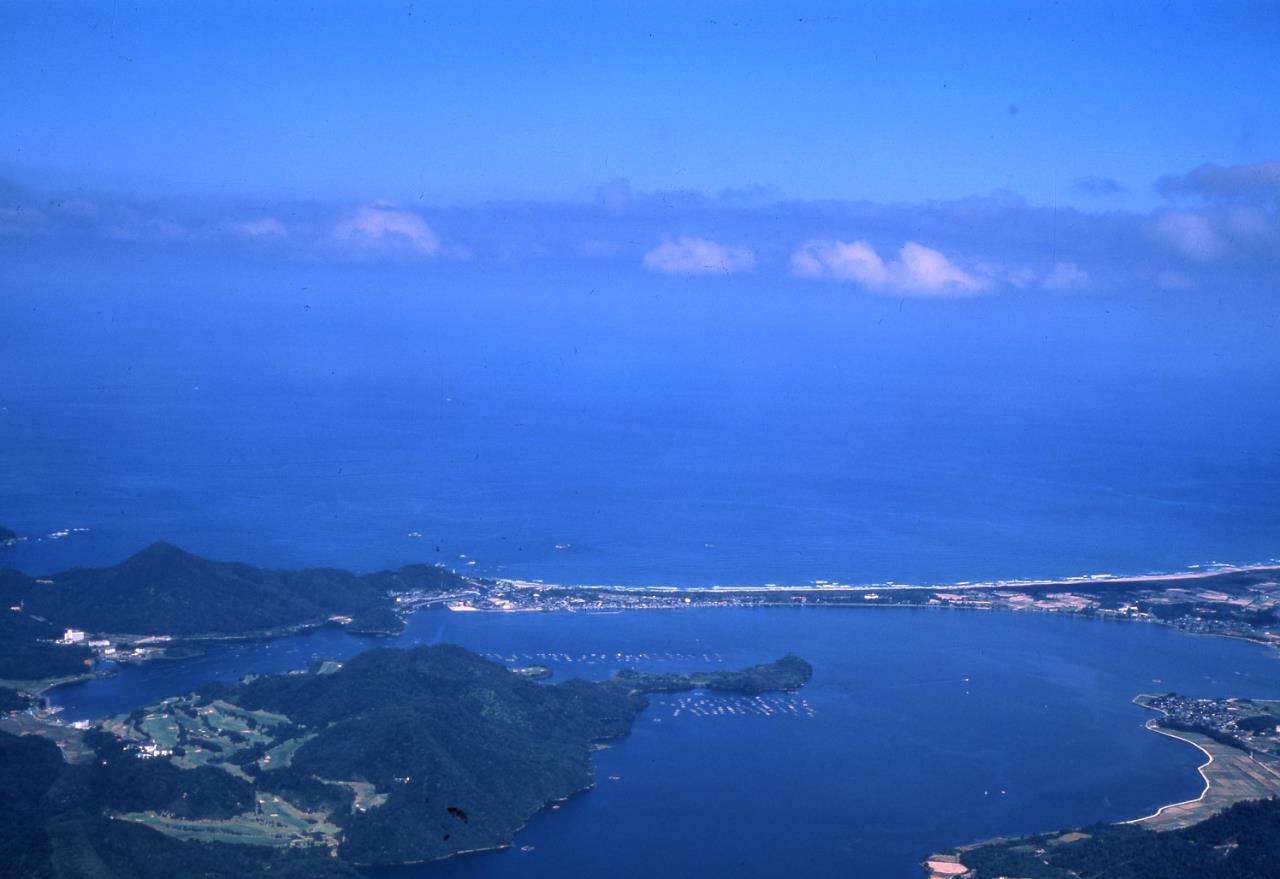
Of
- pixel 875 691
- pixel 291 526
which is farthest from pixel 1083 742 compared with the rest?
pixel 291 526

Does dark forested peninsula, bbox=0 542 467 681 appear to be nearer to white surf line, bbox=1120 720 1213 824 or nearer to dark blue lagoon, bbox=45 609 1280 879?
dark blue lagoon, bbox=45 609 1280 879

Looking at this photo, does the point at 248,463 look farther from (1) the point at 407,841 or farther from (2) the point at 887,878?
(2) the point at 887,878

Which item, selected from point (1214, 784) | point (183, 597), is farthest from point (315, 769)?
point (1214, 784)

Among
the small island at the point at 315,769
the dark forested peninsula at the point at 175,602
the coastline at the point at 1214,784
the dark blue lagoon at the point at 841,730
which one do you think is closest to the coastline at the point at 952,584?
the dark blue lagoon at the point at 841,730

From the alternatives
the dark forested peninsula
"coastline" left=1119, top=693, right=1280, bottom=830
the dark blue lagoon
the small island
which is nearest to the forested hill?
the dark forested peninsula

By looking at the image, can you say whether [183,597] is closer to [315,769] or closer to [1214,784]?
[315,769]

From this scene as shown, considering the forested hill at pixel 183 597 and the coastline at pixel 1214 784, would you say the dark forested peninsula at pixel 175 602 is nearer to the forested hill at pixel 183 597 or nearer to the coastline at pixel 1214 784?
the forested hill at pixel 183 597
